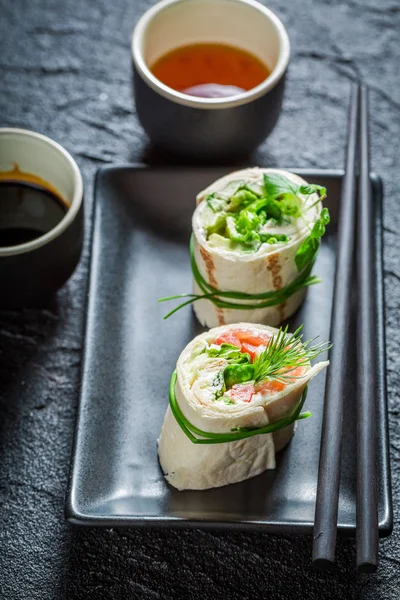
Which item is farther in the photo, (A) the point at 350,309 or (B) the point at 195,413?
(A) the point at 350,309

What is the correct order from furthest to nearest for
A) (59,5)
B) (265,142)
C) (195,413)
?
(59,5) < (265,142) < (195,413)

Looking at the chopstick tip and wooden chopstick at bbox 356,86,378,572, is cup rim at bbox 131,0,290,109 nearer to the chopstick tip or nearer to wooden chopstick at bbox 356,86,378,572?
wooden chopstick at bbox 356,86,378,572

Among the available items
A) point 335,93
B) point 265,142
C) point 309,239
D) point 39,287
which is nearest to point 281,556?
point 309,239

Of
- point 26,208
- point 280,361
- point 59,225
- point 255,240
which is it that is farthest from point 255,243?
point 26,208

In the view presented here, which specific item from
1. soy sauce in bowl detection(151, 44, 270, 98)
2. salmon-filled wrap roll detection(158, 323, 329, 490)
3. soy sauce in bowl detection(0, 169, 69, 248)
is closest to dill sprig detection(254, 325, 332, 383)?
salmon-filled wrap roll detection(158, 323, 329, 490)

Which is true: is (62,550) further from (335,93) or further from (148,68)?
(335,93)

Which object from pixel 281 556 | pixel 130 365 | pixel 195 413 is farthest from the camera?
pixel 130 365
